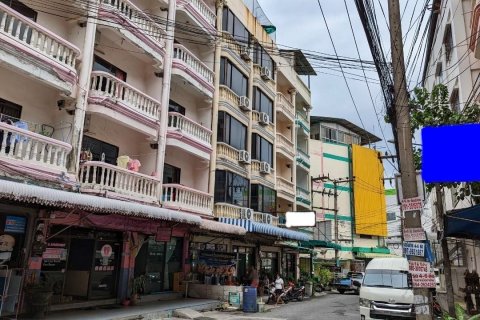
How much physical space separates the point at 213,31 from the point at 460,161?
55.0 feet

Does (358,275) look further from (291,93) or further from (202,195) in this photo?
(202,195)

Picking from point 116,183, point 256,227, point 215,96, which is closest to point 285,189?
point 256,227

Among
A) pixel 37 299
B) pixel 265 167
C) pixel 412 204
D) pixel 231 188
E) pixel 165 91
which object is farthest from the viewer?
pixel 265 167

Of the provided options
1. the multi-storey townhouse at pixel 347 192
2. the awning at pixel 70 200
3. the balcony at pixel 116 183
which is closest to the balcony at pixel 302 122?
the multi-storey townhouse at pixel 347 192

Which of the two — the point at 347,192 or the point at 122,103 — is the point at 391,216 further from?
the point at 122,103

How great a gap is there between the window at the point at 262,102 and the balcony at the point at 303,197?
764 cm

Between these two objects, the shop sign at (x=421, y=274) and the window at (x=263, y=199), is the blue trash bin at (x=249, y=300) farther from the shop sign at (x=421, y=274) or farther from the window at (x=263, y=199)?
the shop sign at (x=421, y=274)

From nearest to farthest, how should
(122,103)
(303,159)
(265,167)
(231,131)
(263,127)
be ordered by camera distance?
(122,103)
(231,131)
(265,167)
(263,127)
(303,159)

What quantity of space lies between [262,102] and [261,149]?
131 inches

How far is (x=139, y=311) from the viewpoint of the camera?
549 inches

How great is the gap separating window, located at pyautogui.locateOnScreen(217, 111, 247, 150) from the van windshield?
10.6 meters

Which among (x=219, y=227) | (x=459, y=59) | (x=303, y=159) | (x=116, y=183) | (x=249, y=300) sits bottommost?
(x=249, y=300)

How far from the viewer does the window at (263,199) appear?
25.1 m
